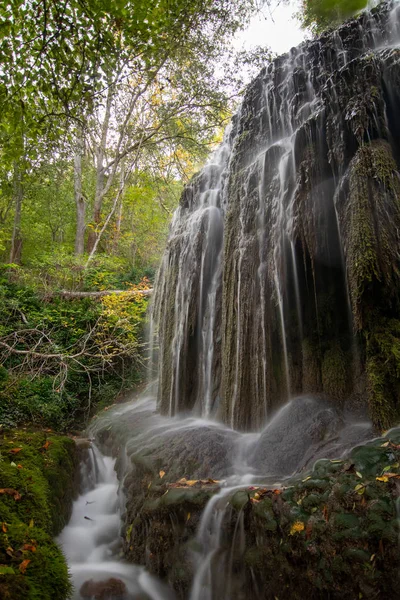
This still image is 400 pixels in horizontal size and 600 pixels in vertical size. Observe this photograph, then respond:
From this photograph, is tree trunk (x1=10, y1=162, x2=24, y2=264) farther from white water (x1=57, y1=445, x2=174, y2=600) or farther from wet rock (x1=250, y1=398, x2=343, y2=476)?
wet rock (x1=250, y1=398, x2=343, y2=476)

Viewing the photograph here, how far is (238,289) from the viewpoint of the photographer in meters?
5.99

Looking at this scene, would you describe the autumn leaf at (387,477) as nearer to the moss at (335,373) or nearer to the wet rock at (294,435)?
the wet rock at (294,435)

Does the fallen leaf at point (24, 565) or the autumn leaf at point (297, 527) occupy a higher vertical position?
the autumn leaf at point (297, 527)

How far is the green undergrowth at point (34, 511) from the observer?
2504 mm

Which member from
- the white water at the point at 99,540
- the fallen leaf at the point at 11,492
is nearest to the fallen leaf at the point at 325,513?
the white water at the point at 99,540

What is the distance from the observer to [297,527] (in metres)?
2.66

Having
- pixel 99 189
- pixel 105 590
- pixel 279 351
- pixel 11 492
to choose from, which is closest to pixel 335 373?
pixel 279 351

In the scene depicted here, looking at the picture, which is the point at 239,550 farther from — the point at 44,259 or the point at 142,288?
the point at 44,259

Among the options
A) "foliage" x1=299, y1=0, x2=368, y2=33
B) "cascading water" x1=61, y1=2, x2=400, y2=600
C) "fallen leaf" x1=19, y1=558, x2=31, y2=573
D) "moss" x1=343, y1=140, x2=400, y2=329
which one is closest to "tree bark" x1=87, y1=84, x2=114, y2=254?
A: "foliage" x1=299, y1=0, x2=368, y2=33

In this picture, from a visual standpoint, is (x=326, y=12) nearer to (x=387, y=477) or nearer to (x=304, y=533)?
(x=387, y=477)

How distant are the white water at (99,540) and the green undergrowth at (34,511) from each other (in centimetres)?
23

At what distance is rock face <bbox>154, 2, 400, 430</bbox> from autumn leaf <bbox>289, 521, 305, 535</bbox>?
5.68 ft

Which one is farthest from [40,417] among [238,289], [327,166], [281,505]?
[327,166]

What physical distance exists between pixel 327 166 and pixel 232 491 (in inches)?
185
